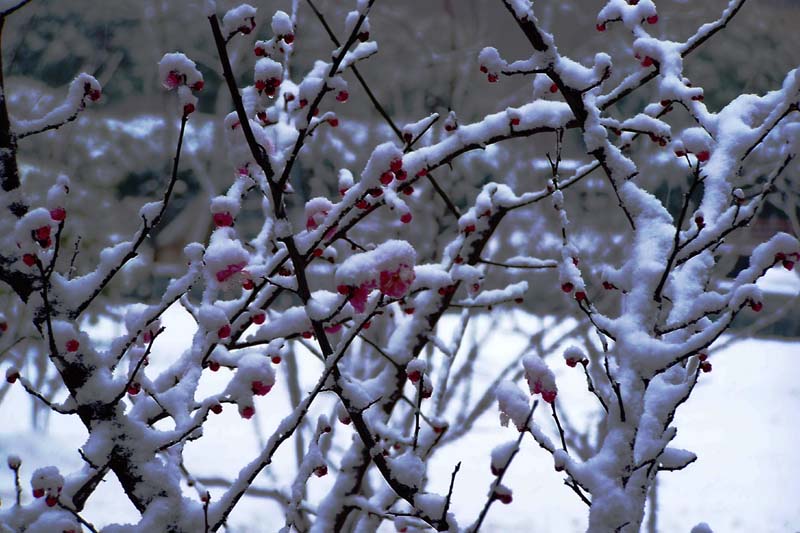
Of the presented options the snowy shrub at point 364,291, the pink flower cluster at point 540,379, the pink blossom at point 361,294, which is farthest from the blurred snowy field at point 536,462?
the pink blossom at point 361,294

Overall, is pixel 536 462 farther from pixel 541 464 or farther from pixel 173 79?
pixel 173 79

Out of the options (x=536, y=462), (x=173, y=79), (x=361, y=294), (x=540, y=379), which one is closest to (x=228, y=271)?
(x=361, y=294)

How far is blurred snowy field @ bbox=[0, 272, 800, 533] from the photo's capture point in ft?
27.2

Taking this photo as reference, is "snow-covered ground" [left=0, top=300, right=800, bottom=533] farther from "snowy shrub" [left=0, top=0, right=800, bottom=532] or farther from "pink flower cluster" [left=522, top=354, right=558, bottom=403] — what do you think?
"pink flower cluster" [left=522, top=354, right=558, bottom=403]

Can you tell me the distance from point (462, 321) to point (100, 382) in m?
2.29

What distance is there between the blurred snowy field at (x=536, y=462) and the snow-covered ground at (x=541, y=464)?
17 millimetres

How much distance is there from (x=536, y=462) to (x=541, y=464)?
0.12 meters

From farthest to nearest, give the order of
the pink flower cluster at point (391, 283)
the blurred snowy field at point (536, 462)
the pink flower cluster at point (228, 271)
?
the blurred snowy field at point (536, 462)
the pink flower cluster at point (228, 271)
the pink flower cluster at point (391, 283)

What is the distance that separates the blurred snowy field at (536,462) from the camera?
8.30m

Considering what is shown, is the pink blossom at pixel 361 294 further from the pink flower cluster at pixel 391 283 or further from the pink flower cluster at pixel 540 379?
the pink flower cluster at pixel 540 379

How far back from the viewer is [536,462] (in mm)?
9164

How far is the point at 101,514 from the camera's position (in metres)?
8.15

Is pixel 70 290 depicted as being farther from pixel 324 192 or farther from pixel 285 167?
pixel 324 192

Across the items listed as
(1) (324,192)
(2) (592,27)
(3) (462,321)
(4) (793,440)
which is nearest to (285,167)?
(3) (462,321)
